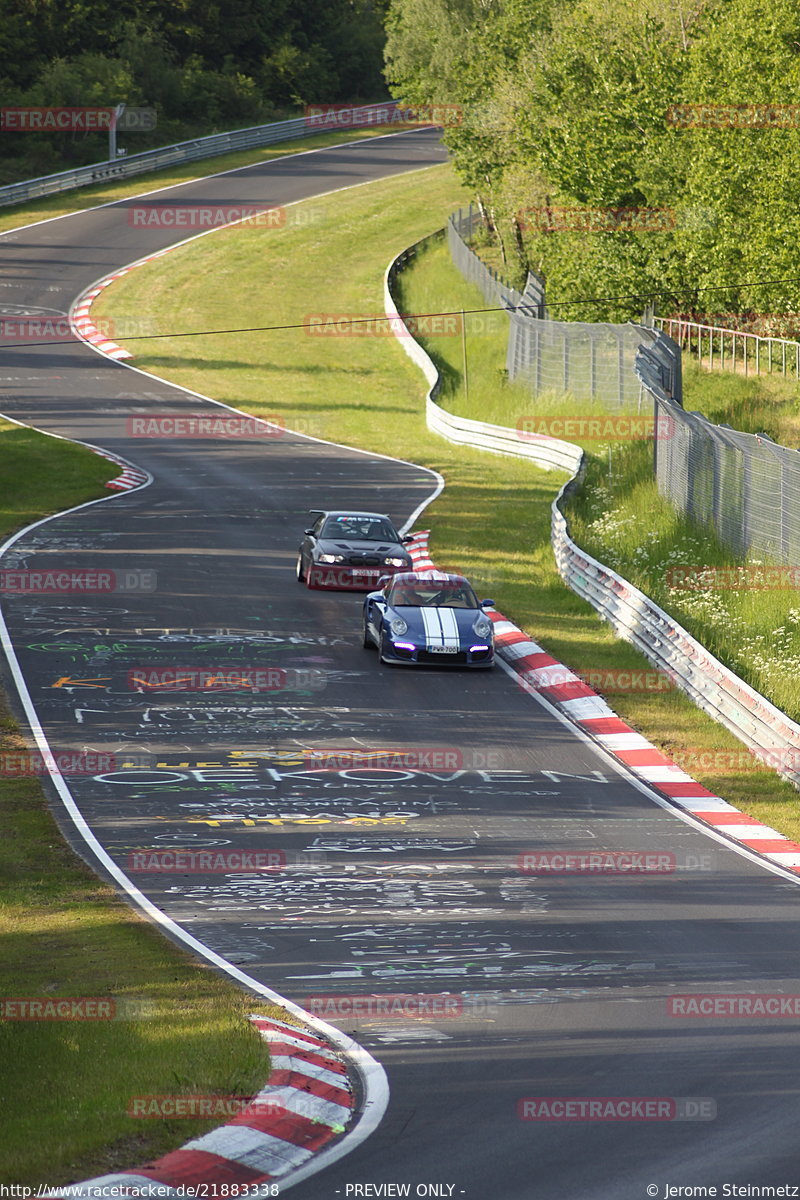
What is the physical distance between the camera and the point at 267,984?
10.5m

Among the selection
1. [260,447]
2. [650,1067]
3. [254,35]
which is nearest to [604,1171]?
[650,1067]

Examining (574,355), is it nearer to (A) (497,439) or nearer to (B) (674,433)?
(A) (497,439)

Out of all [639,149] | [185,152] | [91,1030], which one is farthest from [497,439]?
[185,152]

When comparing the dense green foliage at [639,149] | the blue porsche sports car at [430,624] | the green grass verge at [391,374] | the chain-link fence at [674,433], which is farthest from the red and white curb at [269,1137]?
the dense green foliage at [639,149]

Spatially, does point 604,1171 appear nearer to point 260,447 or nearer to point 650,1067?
point 650,1067

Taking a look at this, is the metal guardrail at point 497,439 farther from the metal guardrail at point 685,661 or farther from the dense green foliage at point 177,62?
the dense green foliage at point 177,62

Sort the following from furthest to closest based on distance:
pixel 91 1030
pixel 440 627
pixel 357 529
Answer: pixel 357 529 < pixel 440 627 < pixel 91 1030

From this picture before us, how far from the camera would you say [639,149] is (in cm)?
4881

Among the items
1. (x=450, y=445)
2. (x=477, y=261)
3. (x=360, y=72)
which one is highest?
(x=360, y=72)

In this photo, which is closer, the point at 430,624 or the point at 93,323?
the point at 430,624

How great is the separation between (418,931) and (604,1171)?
14.9 ft

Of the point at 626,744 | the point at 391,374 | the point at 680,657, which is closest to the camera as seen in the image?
the point at 626,744

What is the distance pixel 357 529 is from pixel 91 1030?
18.9 meters

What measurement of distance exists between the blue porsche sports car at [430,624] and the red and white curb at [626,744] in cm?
87
